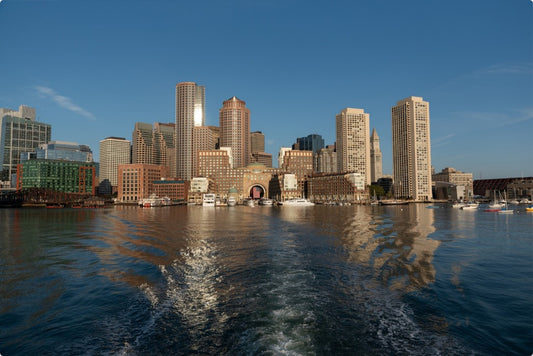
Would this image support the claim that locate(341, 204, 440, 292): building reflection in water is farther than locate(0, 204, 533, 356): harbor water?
Yes

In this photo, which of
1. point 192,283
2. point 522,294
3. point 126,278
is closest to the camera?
point 522,294

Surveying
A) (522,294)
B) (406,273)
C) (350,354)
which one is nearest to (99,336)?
(350,354)

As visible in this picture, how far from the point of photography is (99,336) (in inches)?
456

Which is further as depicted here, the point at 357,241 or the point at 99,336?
the point at 357,241

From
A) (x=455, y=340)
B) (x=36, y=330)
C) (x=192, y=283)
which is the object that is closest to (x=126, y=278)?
(x=192, y=283)

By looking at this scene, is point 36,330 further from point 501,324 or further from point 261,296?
point 501,324

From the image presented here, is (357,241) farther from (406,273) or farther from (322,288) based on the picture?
(322,288)

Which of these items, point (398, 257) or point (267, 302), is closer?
point (267, 302)

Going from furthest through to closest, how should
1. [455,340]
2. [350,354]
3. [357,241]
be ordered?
[357,241] → [455,340] → [350,354]

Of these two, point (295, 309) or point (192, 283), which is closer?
point (295, 309)

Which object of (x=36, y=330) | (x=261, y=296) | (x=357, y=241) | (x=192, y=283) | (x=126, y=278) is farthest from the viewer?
(x=357, y=241)

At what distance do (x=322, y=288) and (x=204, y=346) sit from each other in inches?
332

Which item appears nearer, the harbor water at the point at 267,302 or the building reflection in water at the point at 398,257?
the harbor water at the point at 267,302

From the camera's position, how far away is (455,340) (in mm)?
11289
